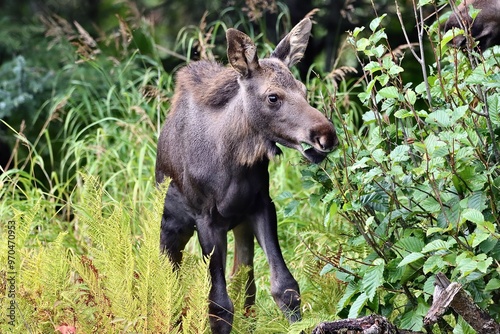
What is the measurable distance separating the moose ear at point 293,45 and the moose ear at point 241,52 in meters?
0.30

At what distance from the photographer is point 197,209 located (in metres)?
5.15

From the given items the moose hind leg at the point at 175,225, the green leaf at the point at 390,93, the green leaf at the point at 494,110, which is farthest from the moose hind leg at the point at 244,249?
the green leaf at the point at 494,110

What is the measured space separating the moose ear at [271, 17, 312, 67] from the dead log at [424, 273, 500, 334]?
1.71 m

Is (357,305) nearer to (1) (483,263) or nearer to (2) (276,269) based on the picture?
(2) (276,269)

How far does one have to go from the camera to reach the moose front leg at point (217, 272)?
4.97 metres

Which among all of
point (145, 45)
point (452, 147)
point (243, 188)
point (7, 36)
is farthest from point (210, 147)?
point (7, 36)

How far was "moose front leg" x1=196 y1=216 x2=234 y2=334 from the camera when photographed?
16.3 ft

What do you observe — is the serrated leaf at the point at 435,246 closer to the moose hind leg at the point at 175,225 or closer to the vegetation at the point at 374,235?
the vegetation at the point at 374,235

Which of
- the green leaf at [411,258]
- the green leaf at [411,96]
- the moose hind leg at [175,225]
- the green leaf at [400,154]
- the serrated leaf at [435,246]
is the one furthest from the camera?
the moose hind leg at [175,225]

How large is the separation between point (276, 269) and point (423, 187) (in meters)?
1.05

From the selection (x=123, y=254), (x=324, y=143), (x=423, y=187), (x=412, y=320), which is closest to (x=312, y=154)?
(x=324, y=143)

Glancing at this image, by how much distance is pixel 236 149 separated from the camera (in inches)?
197

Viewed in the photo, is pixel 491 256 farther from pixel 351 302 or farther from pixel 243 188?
pixel 243 188

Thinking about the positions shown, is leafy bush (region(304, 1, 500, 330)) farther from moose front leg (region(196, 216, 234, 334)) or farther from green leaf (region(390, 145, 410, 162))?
moose front leg (region(196, 216, 234, 334))
